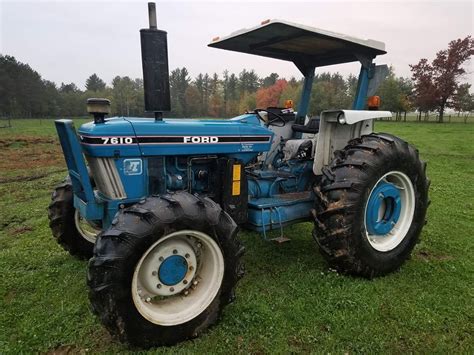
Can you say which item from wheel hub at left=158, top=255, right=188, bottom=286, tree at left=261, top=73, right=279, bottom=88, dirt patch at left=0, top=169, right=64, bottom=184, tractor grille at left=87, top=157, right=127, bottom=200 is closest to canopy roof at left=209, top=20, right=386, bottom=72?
tractor grille at left=87, top=157, right=127, bottom=200

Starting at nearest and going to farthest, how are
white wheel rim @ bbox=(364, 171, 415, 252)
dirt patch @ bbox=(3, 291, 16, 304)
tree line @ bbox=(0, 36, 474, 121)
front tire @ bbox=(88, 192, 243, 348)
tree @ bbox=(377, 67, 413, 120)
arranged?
front tire @ bbox=(88, 192, 243, 348) → dirt patch @ bbox=(3, 291, 16, 304) → white wheel rim @ bbox=(364, 171, 415, 252) → tree line @ bbox=(0, 36, 474, 121) → tree @ bbox=(377, 67, 413, 120)

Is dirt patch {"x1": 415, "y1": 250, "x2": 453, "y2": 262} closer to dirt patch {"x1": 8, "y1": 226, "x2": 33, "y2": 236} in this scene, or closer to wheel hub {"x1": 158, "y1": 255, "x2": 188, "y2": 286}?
wheel hub {"x1": 158, "y1": 255, "x2": 188, "y2": 286}

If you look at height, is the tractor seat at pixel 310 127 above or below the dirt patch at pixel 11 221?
above

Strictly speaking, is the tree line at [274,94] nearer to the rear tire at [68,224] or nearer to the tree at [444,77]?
the tree at [444,77]

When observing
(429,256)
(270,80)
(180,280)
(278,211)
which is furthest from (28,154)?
(270,80)

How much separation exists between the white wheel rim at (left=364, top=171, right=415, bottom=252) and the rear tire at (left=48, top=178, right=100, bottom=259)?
3.01 metres

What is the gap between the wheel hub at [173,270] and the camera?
2.79m

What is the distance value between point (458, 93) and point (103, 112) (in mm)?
53541

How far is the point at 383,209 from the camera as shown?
4078mm

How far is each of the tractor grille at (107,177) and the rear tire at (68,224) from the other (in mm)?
898

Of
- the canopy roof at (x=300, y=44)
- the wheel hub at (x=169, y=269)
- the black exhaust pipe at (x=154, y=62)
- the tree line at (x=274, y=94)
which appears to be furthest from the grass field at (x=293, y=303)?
the tree line at (x=274, y=94)


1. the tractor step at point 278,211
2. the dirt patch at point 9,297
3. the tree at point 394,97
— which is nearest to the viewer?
the dirt patch at point 9,297

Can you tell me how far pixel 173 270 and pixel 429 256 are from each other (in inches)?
125

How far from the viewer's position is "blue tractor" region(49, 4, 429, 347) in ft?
8.63
